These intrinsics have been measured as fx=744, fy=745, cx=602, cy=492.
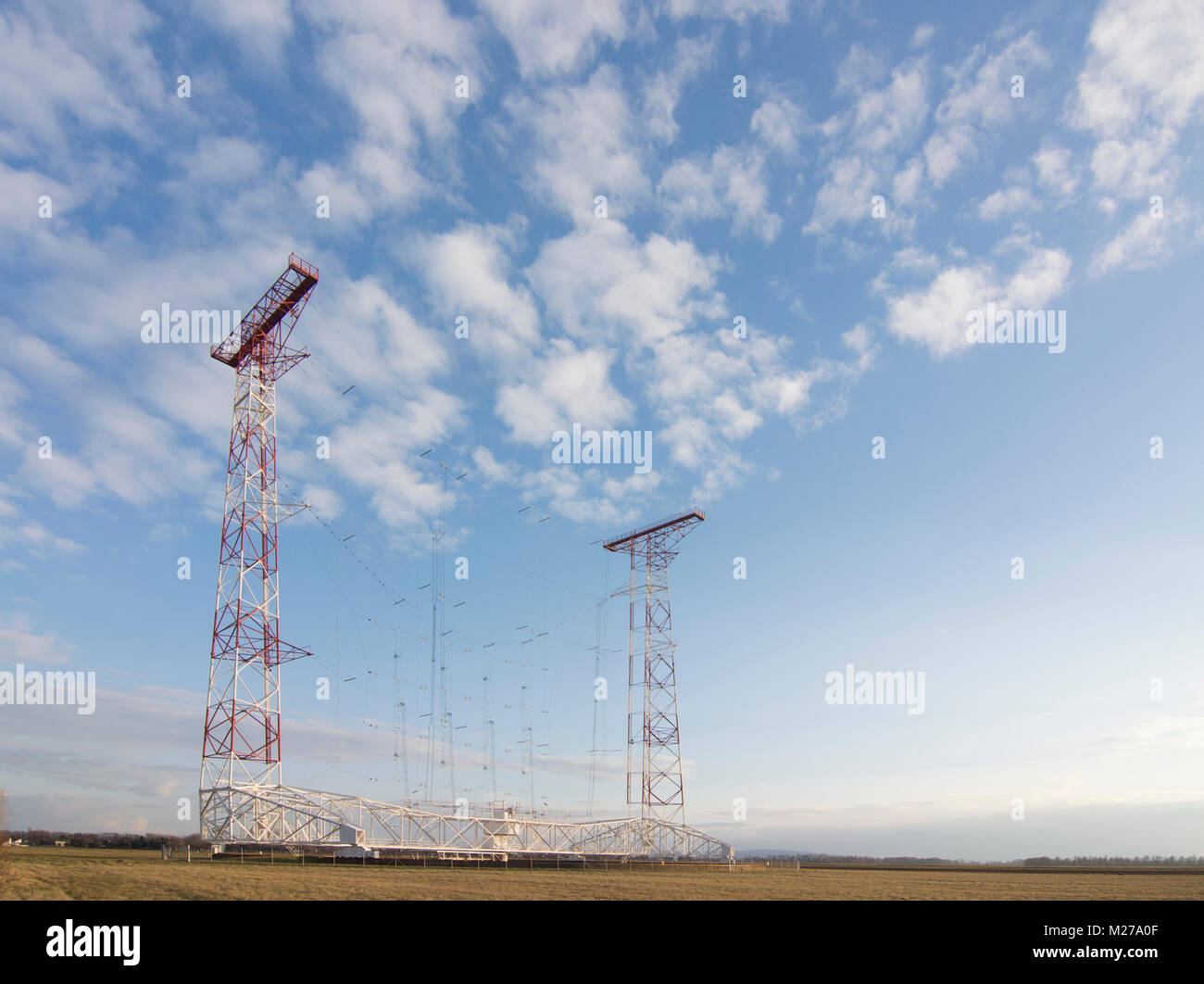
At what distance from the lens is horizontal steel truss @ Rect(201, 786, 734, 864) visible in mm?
45750

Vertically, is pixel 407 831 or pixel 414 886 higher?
pixel 414 886

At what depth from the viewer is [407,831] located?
5228 cm

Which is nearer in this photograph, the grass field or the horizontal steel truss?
the grass field

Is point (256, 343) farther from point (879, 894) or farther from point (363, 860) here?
point (879, 894)

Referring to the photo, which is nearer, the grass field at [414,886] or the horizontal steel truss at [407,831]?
the grass field at [414,886]

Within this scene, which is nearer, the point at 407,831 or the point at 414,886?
the point at 414,886

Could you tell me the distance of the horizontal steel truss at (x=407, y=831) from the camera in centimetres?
4575
